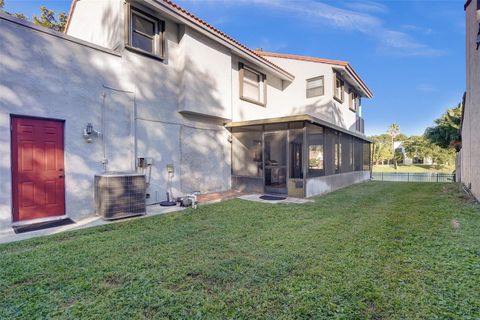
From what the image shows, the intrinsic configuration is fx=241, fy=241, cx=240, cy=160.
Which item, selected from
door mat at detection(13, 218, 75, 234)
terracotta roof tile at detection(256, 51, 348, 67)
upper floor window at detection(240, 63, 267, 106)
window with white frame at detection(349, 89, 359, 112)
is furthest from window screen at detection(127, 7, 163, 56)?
window with white frame at detection(349, 89, 359, 112)

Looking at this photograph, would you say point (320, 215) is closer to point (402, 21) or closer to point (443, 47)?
point (402, 21)

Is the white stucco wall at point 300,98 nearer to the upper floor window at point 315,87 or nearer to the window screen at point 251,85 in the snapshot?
the upper floor window at point 315,87

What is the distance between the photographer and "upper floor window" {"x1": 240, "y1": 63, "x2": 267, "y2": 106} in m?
11.1

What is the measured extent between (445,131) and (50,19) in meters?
28.6

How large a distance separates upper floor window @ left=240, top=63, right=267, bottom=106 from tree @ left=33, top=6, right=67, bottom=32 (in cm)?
1317

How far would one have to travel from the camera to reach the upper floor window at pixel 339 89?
43.2ft

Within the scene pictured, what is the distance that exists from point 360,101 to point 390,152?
1368 inches

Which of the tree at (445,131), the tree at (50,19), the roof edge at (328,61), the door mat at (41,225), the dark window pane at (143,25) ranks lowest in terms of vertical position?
the door mat at (41,225)

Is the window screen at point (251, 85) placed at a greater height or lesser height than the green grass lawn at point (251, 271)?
greater

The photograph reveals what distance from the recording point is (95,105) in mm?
6406

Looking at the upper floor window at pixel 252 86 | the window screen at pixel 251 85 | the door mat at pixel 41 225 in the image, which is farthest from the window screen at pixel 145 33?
the door mat at pixel 41 225

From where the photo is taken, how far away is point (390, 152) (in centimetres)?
4612

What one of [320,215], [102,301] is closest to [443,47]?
[320,215]

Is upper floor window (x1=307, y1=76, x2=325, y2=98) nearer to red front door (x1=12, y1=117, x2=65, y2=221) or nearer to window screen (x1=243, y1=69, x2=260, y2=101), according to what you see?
window screen (x1=243, y1=69, x2=260, y2=101)
